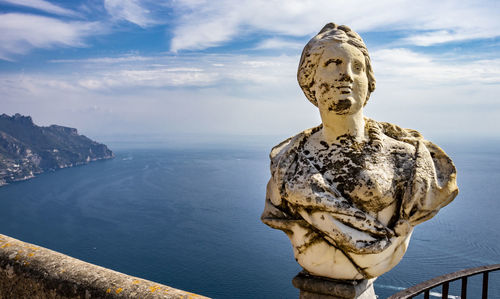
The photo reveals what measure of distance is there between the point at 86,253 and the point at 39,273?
5684 cm

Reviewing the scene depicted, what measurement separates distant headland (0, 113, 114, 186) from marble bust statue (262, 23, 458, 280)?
123 metres

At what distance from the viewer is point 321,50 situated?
2.64 m

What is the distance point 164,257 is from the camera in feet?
170

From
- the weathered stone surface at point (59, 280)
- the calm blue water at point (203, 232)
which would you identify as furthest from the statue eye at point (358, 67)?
the calm blue water at point (203, 232)

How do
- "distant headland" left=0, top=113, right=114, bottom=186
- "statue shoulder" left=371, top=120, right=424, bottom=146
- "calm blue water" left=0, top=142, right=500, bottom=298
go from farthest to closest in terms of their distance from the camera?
"distant headland" left=0, top=113, right=114, bottom=186 → "calm blue water" left=0, top=142, right=500, bottom=298 → "statue shoulder" left=371, top=120, right=424, bottom=146

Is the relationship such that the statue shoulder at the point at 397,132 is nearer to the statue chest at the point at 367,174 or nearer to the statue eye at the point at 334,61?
the statue chest at the point at 367,174

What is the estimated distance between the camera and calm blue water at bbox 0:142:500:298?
144ft

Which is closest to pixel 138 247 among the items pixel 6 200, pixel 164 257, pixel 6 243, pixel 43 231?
pixel 164 257

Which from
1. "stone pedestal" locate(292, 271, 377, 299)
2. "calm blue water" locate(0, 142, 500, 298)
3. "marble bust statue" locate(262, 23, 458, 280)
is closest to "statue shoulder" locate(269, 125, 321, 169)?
"marble bust statue" locate(262, 23, 458, 280)

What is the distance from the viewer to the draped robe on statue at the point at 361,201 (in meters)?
2.39

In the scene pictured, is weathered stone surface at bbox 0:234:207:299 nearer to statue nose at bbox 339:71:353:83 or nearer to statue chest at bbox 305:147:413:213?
statue chest at bbox 305:147:413:213

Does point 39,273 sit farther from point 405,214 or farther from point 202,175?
point 202,175

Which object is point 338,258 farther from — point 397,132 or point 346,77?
point 346,77

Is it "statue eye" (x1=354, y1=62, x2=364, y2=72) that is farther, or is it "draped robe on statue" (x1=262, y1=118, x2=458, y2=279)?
"statue eye" (x1=354, y1=62, x2=364, y2=72)
